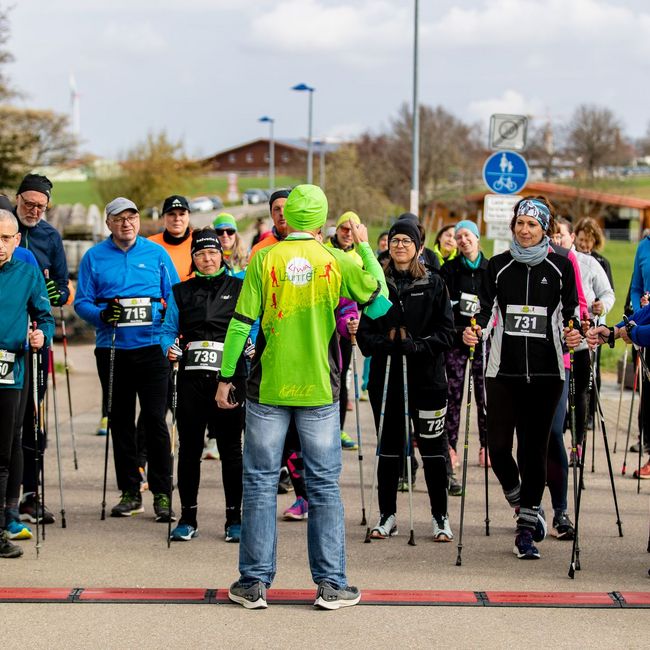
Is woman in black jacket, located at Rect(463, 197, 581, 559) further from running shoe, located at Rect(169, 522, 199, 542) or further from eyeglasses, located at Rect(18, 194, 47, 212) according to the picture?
eyeglasses, located at Rect(18, 194, 47, 212)

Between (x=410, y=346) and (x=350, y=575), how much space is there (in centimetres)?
160

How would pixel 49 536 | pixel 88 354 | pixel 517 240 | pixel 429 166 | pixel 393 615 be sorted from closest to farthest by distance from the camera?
1. pixel 393 615
2. pixel 517 240
3. pixel 49 536
4. pixel 88 354
5. pixel 429 166

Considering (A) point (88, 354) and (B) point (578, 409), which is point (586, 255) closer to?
(B) point (578, 409)

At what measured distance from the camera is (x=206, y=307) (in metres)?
7.98

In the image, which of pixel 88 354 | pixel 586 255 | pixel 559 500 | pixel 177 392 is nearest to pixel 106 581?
pixel 177 392

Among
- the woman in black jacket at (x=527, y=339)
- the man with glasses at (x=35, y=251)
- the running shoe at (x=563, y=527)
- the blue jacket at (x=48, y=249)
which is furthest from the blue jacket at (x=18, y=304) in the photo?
the running shoe at (x=563, y=527)

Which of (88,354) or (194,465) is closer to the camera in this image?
(194,465)

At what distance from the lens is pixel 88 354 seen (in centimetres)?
2250

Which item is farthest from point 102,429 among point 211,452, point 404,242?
point 404,242

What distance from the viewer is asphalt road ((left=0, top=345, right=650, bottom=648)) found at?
573 centimetres

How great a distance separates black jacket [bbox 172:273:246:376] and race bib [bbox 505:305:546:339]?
1.81 m

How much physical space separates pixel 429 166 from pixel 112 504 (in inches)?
2873

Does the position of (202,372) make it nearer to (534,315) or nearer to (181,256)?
(181,256)

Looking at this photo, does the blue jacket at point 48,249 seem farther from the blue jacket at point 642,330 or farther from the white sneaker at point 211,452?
the blue jacket at point 642,330
